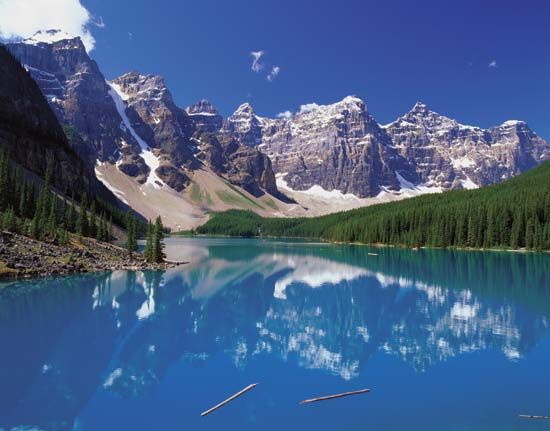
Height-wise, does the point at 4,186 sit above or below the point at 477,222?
above

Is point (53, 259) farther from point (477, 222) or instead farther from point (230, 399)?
point (477, 222)

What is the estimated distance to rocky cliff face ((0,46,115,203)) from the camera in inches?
4677

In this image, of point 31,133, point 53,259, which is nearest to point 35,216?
point 53,259

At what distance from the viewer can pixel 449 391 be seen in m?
17.7

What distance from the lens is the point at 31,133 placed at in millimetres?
128750

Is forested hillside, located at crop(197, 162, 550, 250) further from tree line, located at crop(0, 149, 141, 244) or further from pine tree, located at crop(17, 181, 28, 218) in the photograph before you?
pine tree, located at crop(17, 181, 28, 218)

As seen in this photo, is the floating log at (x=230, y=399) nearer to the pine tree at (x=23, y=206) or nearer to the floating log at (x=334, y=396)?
the floating log at (x=334, y=396)

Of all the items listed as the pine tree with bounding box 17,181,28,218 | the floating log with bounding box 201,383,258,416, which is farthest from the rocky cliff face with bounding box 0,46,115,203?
the floating log with bounding box 201,383,258,416

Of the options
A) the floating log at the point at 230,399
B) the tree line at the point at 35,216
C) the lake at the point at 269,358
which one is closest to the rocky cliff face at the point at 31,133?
the tree line at the point at 35,216

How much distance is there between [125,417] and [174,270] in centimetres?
4900

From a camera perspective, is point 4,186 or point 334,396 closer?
point 334,396

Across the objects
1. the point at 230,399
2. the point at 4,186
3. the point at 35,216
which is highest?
the point at 4,186

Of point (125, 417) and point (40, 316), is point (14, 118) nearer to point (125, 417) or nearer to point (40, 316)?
point (40, 316)

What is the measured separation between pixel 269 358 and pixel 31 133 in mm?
135162
